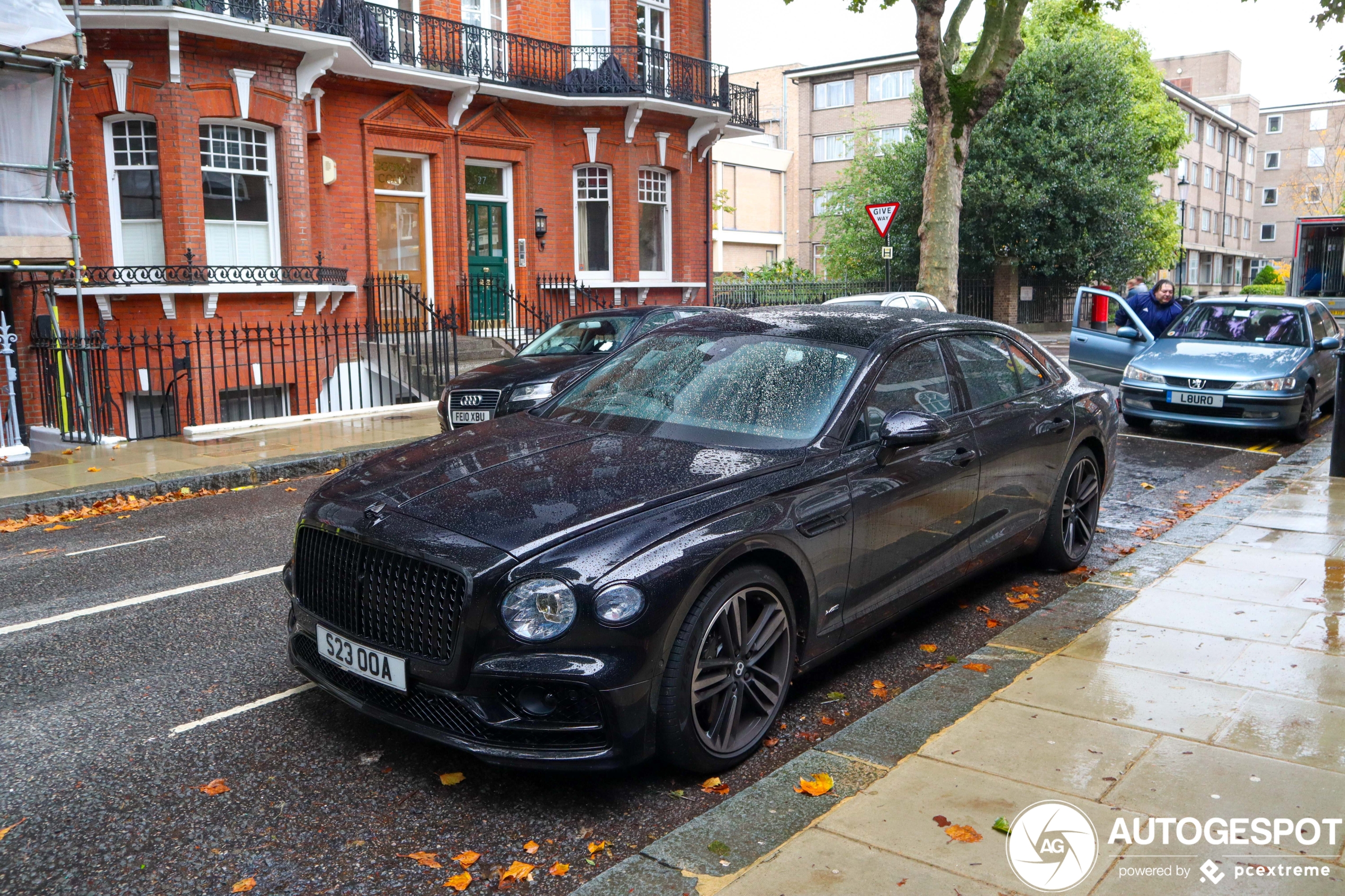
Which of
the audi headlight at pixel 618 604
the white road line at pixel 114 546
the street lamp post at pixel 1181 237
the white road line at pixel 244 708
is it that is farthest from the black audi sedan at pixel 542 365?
the street lamp post at pixel 1181 237

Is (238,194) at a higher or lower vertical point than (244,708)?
higher

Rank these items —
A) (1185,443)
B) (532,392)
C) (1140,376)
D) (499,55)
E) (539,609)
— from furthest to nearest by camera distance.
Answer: (499,55) → (1140,376) → (1185,443) → (532,392) → (539,609)

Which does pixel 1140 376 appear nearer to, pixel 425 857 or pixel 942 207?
pixel 942 207

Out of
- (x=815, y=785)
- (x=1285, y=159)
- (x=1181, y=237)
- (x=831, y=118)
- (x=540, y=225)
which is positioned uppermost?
(x=1285, y=159)

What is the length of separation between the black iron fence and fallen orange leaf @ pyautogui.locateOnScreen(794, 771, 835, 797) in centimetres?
1061

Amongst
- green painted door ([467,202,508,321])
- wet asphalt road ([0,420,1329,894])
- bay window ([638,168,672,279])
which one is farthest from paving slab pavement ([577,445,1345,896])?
bay window ([638,168,672,279])

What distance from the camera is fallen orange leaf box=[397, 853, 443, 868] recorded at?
3.22 metres

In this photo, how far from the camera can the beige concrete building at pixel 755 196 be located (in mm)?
51438

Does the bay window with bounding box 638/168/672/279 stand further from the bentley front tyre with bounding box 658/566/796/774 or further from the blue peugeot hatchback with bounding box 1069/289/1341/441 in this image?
the bentley front tyre with bounding box 658/566/796/774

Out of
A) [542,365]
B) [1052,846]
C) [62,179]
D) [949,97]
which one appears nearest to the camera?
[1052,846]

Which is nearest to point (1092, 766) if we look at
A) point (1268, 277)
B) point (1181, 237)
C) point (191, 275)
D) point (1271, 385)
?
point (1271, 385)

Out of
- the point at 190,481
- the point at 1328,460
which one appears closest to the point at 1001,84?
the point at 1328,460

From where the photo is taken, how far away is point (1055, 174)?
30531mm

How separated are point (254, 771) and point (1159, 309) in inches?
542
